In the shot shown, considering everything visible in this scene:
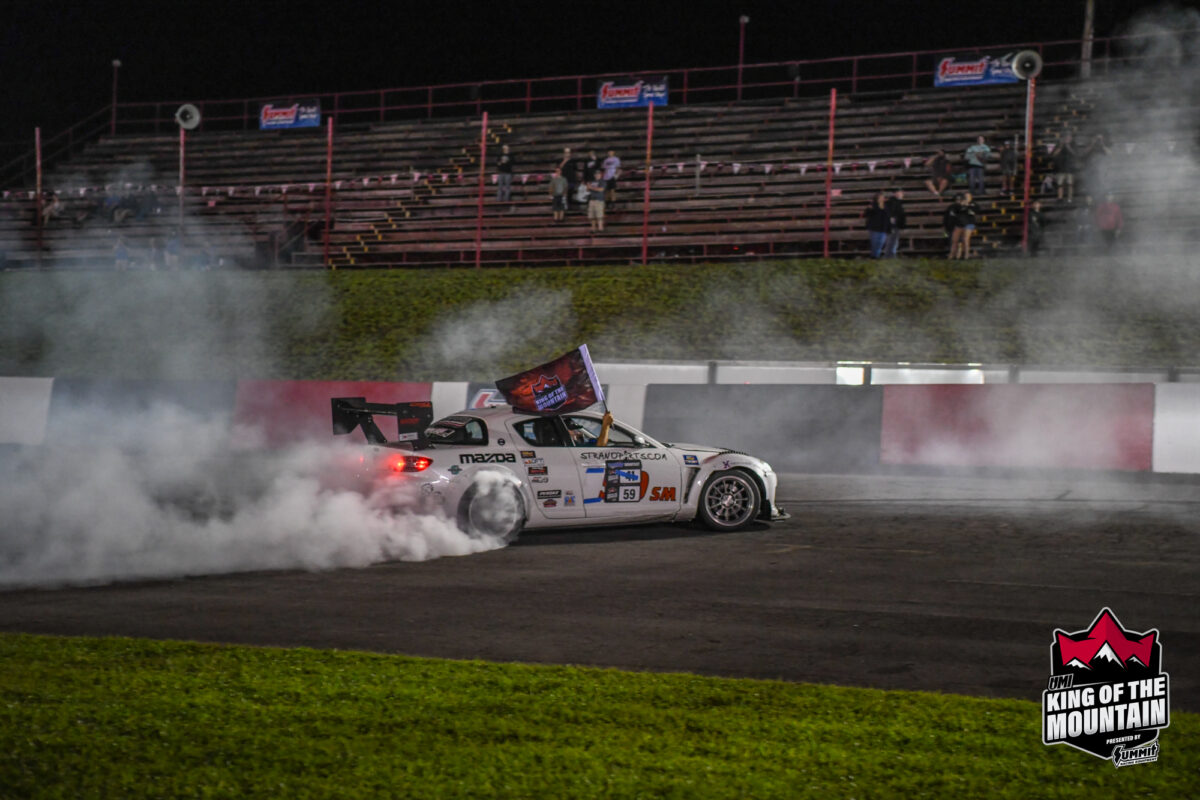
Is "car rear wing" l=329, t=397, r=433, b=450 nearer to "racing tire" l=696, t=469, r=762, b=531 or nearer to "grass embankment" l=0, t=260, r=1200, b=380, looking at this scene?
"racing tire" l=696, t=469, r=762, b=531

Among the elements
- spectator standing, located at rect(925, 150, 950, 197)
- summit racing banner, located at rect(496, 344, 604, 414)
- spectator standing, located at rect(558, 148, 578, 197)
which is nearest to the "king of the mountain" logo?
summit racing banner, located at rect(496, 344, 604, 414)

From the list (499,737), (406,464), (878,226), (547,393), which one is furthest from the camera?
(878,226)

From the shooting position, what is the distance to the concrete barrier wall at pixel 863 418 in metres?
15.9

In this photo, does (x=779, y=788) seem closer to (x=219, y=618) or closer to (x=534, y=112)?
(x=219, y=618)

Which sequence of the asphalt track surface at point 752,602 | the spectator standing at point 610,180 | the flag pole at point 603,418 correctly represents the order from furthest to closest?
the spectator standing at point 610,180, the flag pole at point 603,418, the asphalt track surface at point 752,602

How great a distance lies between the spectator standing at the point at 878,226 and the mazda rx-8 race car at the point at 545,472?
13646mm

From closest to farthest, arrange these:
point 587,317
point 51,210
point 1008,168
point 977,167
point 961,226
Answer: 1. point 587,317
2. point 961,226
3. point 1008,168
4. point 977,167
5. point 51,210

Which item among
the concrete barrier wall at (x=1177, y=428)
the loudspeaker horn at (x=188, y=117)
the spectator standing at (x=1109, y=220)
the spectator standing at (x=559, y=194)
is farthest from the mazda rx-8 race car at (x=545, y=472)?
the loudspeaker horn at (x=188, y=117)

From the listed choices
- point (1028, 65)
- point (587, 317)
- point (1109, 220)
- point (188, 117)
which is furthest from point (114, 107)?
point (1109, 220)

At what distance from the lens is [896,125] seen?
1260 inches

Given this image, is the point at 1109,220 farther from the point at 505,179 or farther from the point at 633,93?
the point at 633,93

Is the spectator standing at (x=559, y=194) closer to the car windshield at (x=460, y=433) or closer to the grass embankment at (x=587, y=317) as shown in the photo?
the grass embankment at (x=587, y=317)

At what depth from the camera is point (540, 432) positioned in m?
11.3

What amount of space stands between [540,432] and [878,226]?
1511cm
